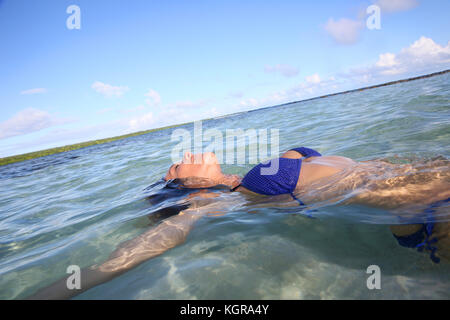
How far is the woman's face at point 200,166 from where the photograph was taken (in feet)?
11.1

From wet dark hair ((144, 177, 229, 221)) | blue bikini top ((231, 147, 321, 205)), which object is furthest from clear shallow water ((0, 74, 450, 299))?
blue bikini top ((231, 147, 321, 205))

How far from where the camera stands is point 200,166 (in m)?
3.41

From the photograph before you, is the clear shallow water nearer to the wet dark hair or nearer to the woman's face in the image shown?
the wet dark hair

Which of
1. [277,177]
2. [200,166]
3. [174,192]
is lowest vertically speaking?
[174,192]

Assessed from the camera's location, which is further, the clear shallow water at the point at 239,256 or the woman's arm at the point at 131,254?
the woman's arm at the point at 131,254

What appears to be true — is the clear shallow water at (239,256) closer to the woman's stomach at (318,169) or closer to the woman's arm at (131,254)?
the woman's arm at (131,254)

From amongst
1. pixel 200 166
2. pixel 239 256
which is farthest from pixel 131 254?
pixel 200 166

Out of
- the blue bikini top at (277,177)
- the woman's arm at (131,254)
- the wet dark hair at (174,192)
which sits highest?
the blue bikini top at (277,177)

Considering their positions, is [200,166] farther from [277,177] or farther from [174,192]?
[277,177]

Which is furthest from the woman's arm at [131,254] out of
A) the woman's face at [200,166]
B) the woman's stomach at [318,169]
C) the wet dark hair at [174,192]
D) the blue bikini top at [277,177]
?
the woman's stomach at [318,169]

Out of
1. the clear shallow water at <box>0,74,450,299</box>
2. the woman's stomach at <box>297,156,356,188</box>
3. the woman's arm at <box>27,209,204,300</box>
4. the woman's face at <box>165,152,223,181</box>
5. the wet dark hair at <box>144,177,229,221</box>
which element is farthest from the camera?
the woman's face at <box>165,152,223,181</box>

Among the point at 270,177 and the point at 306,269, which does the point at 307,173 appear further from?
the point at 306,269

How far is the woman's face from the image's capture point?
133 inches
